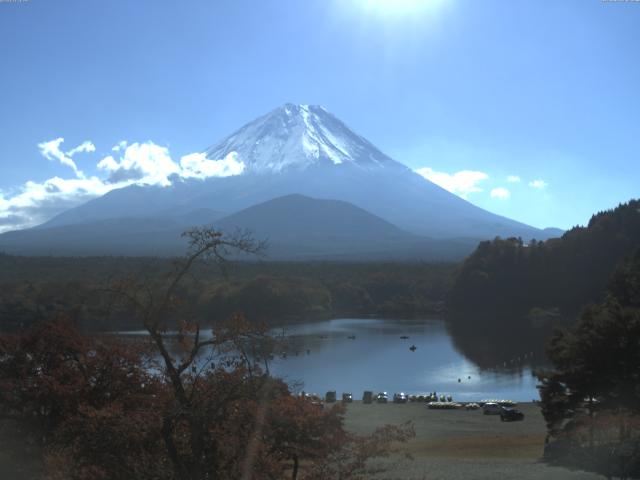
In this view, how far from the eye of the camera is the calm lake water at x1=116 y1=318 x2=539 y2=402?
63.4 ft

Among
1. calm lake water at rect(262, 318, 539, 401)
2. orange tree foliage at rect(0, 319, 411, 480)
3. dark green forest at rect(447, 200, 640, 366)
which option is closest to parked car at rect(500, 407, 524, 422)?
calm lake water at rect(262, 318, 539, 401)

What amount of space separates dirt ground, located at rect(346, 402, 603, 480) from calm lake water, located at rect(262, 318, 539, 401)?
2.51 meters

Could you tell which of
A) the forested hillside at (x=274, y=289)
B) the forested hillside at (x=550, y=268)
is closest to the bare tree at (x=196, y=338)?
the forested hillside at (x=274, y=289)

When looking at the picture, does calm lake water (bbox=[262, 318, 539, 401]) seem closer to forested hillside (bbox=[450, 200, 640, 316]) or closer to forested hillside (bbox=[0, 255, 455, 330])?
forested hillside (bbox=[0, 255, 455, 330])

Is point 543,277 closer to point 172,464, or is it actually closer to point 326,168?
point 172,464

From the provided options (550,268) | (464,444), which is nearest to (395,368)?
(464,444)

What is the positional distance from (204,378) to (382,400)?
13.3 m

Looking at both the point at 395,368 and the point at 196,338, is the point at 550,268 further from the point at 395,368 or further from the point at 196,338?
the point at 196,338

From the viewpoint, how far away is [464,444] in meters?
11.0

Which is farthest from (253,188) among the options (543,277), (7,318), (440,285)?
(7,318)

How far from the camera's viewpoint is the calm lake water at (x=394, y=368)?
763 inches

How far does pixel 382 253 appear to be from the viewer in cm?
8694

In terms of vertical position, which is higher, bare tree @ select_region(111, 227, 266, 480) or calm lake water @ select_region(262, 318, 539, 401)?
bare tree @ select_region(111, 227, 266, 480)

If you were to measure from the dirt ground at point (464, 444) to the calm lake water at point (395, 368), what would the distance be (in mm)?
2351
